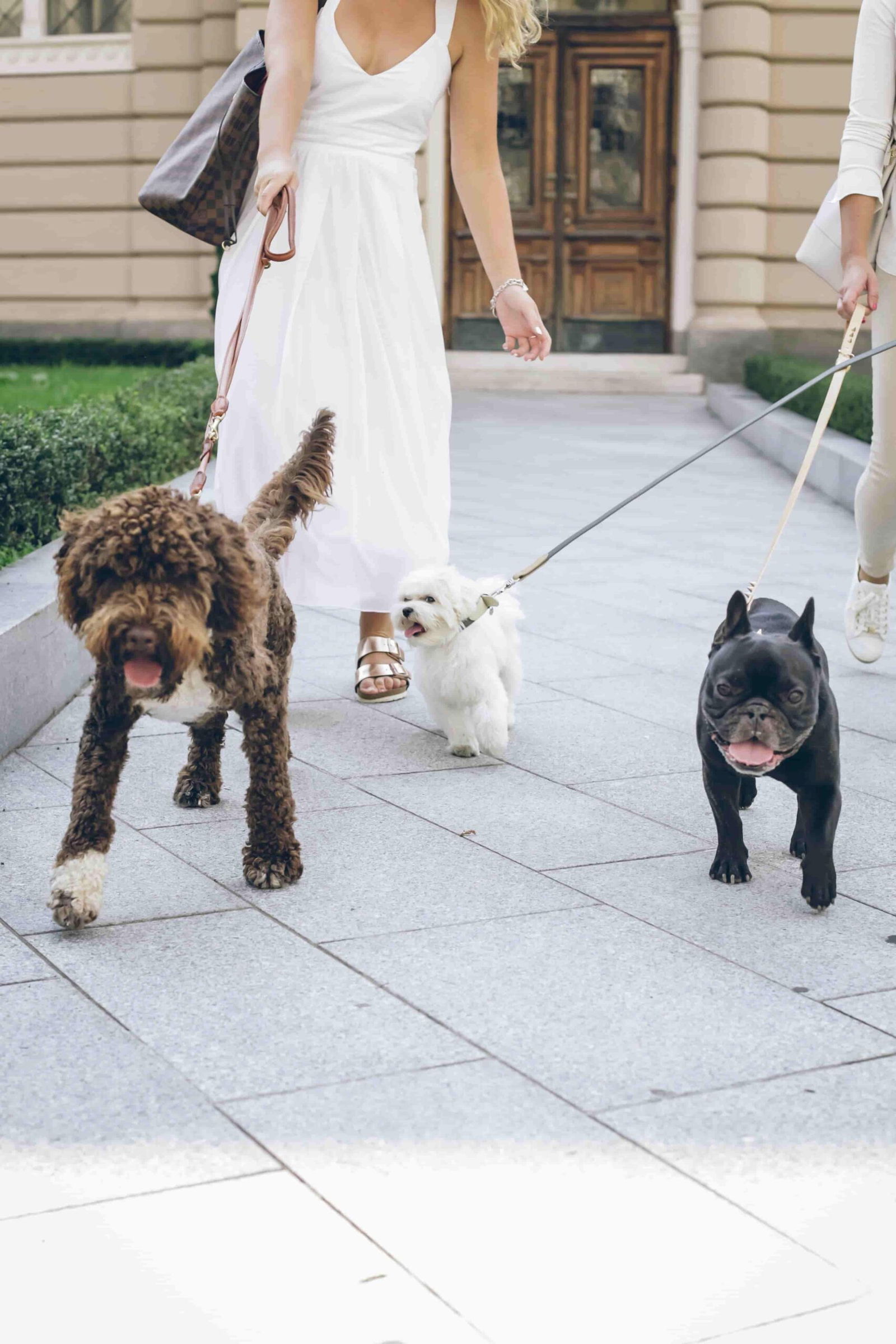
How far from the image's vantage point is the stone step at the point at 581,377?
18375 millimetres

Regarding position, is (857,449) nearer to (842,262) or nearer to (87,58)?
(842,262)

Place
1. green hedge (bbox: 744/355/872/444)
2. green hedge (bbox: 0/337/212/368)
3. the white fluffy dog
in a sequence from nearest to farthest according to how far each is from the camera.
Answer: the white fluffy dog → green hedge (bbox: 744/355/872/444) → green hedge (bbox: 0/337/212/368)

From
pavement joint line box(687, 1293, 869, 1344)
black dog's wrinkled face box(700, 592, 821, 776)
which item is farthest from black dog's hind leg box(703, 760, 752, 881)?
pavement joint line box(687, 1293, 869, 1344)

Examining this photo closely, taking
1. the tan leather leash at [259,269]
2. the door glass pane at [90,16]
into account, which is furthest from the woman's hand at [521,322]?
the door glass pane at [90,16]

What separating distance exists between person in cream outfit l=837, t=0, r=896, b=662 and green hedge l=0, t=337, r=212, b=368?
12.2 m

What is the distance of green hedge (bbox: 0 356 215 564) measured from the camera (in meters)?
6.40

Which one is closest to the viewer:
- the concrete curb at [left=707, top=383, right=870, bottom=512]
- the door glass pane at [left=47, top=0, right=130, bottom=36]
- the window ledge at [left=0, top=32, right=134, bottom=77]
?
the concrete curb at [left=707, top=383, right=870, bottom=512]

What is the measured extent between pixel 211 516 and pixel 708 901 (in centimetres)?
139

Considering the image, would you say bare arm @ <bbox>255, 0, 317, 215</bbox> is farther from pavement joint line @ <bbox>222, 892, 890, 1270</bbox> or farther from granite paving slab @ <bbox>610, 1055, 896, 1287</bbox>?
granite paving slab @ <bbox>610, 1055, 896, 1287</bbox>

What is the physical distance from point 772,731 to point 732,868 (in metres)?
0.51

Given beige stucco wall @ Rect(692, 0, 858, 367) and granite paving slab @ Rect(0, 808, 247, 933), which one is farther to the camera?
beige stucco wall @ Rect(692, 0, 858, 367)

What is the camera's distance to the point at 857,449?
10.9 meters

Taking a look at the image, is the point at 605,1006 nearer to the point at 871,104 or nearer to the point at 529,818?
the point at 529,818

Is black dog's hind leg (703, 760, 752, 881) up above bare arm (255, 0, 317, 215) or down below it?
below
